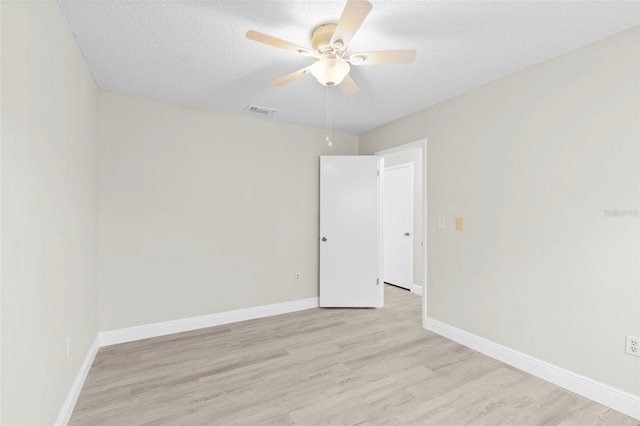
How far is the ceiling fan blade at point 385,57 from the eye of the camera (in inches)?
70.1

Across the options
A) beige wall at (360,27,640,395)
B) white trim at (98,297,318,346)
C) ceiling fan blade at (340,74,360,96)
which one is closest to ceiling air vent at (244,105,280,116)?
ceiling fan blade at (340,74,360,96)

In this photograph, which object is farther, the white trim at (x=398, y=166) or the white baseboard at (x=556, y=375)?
the white trim at (x=398, y=166)

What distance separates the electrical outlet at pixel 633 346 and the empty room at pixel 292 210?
0.05 m

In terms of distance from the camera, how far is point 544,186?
2332 mm

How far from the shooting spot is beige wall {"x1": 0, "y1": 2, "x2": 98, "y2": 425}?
115 cm

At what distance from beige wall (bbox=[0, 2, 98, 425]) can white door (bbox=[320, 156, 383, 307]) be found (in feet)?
8.44

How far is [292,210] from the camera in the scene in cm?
394

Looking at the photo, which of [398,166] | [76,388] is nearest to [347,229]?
[398,166]

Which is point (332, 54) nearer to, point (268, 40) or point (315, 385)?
point (268, 40)

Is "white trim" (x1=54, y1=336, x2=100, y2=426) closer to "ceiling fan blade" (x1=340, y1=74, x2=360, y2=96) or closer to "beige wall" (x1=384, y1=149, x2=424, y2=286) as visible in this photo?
"ceiling fan blade" (x1=340, y1=74, x2=360, y2=96)

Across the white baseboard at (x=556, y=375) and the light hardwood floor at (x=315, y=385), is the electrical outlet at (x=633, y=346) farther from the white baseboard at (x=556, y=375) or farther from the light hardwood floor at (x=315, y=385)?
the light hardwood floor at (x=315, y=385)

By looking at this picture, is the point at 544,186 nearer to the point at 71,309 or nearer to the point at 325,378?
the point at 325,378

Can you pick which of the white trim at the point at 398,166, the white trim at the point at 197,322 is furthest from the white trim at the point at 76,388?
the white trim at the point at 398,166

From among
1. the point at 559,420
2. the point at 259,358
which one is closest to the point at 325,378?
the point at 259,358
